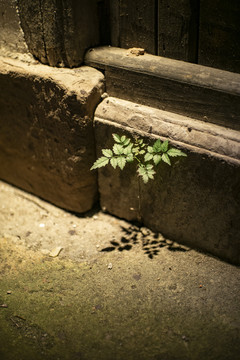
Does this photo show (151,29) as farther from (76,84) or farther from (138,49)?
(76,84)

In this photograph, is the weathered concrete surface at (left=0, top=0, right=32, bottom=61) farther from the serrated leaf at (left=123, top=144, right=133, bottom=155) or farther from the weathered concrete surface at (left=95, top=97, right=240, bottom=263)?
the serrated leaf at (left=123, top=144, right=133, bottom=155)

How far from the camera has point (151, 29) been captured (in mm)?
1995

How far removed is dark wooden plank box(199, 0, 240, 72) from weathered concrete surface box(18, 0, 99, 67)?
0.64 m

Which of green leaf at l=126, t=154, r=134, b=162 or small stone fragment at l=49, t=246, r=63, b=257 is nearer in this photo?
green leaf at l=126, t=154, r=134, b=162

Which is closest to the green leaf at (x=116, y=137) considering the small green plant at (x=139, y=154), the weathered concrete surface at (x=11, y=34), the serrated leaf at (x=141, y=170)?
the small green plant at (x=139, y=154)

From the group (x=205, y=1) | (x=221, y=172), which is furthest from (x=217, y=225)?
(x=205, y=1)

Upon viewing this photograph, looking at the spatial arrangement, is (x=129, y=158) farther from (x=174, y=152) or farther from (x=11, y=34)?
(x=11, y=34)

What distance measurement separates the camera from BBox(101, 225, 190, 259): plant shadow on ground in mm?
2279

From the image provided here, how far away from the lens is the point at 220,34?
1802 mm

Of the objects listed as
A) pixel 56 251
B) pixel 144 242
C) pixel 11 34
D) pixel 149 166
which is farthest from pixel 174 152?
pixel 11 34

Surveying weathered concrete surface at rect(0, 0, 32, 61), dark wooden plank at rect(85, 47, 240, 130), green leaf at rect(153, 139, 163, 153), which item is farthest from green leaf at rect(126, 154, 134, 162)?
weathered concrete surface at rect(0, 0, 32, 61)

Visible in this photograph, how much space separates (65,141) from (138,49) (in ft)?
2.20

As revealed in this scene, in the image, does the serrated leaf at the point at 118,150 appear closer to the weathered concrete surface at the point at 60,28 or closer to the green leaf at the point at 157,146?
the green leaf at the point at 157,146

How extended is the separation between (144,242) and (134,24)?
124 centimetres
